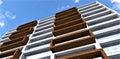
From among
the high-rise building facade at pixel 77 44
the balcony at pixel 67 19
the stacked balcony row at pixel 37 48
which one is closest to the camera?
the high-rise building facade at pixel 77 44

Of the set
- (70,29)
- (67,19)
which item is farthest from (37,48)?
(67,19)

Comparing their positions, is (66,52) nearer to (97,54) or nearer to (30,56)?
(97,54)

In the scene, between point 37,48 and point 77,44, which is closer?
point 77,44

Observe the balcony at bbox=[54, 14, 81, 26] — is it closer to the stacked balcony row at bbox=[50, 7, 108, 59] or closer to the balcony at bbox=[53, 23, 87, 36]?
the stacked balcony row at bbox=[50, 7, 108, 59]

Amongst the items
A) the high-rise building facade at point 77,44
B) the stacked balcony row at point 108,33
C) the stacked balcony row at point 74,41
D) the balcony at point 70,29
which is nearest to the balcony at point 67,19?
the high-rise building facade at point 77,44

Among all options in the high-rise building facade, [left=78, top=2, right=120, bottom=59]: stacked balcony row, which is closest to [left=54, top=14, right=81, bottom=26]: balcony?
the high-rise building facade

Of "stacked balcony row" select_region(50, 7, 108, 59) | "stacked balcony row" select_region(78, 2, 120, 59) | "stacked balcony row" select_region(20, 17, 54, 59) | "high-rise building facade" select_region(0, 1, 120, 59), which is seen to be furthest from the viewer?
"stacked balcony row" select_region(20, 17, 54, 59)

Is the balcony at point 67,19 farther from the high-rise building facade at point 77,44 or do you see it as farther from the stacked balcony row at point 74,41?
the stacked balcony row at point 74,41

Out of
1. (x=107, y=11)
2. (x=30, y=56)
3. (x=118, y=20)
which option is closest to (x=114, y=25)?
(x=118, y=20)

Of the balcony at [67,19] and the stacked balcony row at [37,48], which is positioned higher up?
the balcony at [67,19]

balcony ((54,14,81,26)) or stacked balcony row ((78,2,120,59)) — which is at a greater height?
balcony ((54,14,81,26))

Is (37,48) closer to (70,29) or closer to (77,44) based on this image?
(70,29)

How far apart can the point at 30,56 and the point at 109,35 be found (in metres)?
5.54

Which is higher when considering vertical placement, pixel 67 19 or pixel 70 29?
pixel 67 19
